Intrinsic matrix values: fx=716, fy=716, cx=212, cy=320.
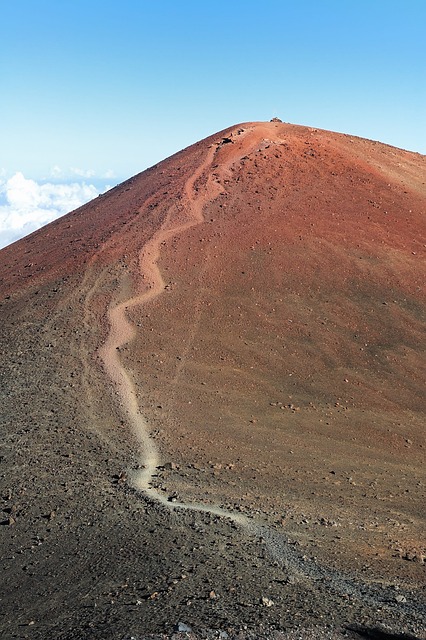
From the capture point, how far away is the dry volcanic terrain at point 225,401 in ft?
36.6

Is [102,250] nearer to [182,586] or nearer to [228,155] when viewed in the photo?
[228,155]

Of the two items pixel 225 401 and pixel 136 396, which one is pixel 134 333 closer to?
pixel 136 396

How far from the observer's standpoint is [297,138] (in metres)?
30.8

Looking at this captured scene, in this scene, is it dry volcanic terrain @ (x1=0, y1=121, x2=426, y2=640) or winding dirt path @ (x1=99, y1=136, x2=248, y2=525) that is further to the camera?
winding dirt path @ (x1=99, y1=136, x2=248, y2=525)

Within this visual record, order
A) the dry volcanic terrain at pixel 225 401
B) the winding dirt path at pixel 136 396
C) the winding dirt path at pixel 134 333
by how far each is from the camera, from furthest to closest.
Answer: the winding dirt path at pixel 134 333 < the winding dirt path at pixel 136 396 < the dry volcanic terrain at pixel 225 401

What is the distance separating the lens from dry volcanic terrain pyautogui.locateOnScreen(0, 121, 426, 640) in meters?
11.1

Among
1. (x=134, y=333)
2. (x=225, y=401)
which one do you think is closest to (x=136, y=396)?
(x=225, y=401)

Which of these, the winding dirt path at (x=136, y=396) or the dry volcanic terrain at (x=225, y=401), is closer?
the dry volcanic terrain at (x=225, y=401)

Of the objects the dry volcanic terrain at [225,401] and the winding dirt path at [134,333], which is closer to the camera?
the dry volcanic terrain at [225,401]

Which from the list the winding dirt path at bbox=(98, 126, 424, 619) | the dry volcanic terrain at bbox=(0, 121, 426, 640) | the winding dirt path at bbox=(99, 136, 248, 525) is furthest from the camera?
the winding dirt path at bbox=(99, 136, 248, 525)

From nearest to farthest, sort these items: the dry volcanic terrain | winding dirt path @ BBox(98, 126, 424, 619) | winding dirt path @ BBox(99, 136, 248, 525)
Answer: the dry volcanic terrain → winding dirt path @ BBox(98, 126, 424, 619) → winding dirt path @ BBox(99, 136, 248, 525)

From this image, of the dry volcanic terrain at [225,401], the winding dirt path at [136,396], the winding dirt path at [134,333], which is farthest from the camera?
the winding dirt path at [134,333]

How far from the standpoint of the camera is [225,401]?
19.2m

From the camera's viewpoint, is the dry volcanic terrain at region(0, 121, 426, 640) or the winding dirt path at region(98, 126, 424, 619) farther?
the winding dirt path at region(98, 126, 424, 619)
